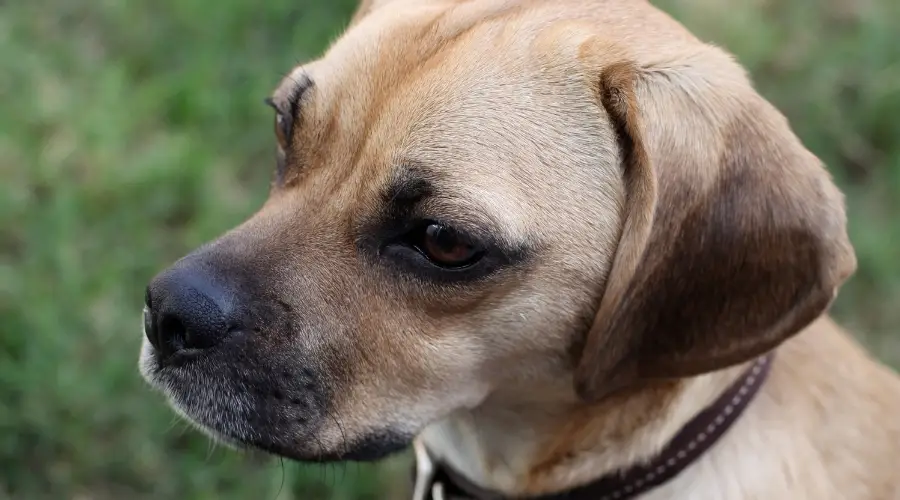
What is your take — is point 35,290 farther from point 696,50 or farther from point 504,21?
point 696,50

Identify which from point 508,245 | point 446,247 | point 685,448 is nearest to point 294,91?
point 446,247

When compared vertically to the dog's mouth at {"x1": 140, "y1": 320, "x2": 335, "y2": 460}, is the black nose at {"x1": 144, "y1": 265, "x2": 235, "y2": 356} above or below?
above

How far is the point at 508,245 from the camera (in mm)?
2500

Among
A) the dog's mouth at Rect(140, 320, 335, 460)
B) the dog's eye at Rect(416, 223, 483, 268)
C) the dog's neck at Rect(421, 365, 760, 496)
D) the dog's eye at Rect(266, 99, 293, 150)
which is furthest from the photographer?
the dog's eye at Rect(266, 99, 293, 150)

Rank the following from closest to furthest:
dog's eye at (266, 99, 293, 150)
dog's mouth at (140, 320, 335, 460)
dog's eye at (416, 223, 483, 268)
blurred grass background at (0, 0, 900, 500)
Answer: dog's eye at (416, 223, 483, 268)
dog's mouth at (140, 320, 335, 460)
dog's eye at (266, 99, 293, 150)
blurred grass background at (0, 0, 900, 500)

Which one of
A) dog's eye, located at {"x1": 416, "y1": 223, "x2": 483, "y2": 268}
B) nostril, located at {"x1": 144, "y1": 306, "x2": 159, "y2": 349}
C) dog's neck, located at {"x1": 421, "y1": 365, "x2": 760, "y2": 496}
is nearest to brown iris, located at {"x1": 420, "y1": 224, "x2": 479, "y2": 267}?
dog's eye, located at {"x1": 416, "y1": 223, "x2": 483, "y2": 268}

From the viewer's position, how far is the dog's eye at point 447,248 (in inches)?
99.3

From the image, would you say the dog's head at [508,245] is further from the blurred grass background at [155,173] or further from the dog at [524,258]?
the blurred grass background at [155,173]

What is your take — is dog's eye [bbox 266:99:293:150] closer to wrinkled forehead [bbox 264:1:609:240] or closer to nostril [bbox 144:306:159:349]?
wrinkled forehead [bbox 264:1:609:240]

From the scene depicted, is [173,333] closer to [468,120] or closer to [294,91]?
[294,91]

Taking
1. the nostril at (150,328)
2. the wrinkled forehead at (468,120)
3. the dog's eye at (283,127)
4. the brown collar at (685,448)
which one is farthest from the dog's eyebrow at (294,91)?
the brown collar at (685,448)

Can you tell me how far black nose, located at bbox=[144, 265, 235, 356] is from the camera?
8.38 feet

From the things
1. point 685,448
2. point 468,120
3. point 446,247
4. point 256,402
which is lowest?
point 685,448

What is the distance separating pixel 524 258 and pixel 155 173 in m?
3.13
